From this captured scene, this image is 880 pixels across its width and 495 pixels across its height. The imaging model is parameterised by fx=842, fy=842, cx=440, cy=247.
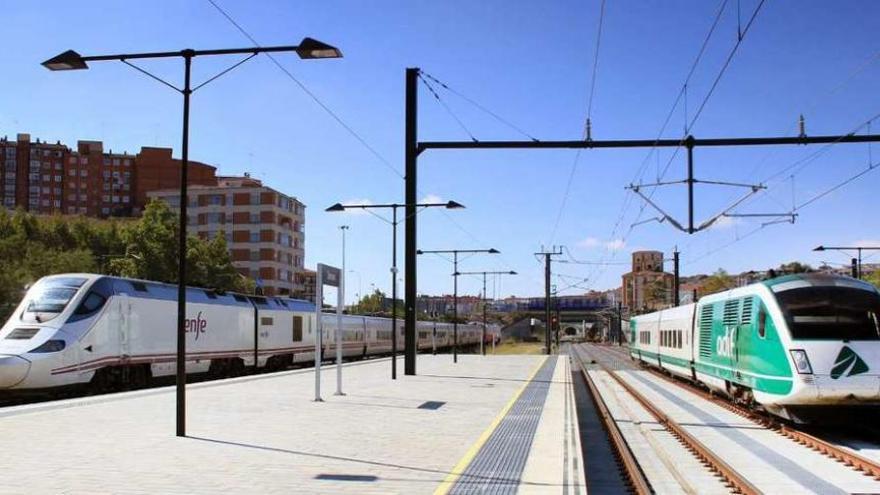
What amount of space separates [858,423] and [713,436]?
307cm

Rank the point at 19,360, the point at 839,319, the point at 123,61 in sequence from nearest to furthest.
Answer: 1. the point at 123,61
2. the point at 839,319
3. the point at 19,360

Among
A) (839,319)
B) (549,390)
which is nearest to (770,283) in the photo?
(839,319)

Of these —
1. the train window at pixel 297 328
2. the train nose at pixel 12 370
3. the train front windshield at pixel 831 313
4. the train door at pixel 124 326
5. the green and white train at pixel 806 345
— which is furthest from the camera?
the train window at pixel 297 328

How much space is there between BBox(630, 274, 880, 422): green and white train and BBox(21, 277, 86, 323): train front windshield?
50.8 feet

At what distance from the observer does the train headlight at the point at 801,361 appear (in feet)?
45.5

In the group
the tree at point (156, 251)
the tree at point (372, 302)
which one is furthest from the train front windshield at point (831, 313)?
the tree at point (372, 302)

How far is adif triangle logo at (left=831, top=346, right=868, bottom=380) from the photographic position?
45.2 feet

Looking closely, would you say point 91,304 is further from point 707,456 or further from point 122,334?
point 707,456

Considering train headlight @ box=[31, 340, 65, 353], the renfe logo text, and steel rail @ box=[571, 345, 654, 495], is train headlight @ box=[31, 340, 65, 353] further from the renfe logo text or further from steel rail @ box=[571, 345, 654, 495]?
steel rail @ box=[571, 345, 654, 495]

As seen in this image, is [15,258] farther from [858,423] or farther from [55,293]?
[858,423]

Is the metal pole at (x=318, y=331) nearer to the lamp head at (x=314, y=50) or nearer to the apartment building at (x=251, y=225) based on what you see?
the lamp head at (x=314, y=50)

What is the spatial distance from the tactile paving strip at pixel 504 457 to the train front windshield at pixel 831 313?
490cm

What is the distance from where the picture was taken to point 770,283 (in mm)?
15984

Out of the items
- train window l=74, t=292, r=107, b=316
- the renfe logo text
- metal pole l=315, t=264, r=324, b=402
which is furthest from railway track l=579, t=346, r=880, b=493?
the renfe logo text
